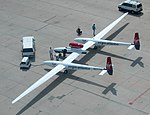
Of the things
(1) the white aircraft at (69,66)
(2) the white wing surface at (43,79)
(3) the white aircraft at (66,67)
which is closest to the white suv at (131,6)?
(1) the white aircraft at (69,66)

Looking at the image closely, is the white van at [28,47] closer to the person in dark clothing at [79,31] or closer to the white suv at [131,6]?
the person in dark clothing at [79,31]

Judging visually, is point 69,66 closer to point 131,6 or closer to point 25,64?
point 25,64

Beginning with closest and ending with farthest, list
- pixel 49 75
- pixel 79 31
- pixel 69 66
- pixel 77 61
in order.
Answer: pixel 49 75, pixel 69 66, pixel 77 61, pixel 79 31

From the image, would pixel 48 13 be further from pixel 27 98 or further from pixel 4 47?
pixel 27 98

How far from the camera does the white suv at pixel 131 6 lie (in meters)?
72.8

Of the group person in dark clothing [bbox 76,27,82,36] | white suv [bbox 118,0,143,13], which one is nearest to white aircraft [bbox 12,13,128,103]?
person in dark clothing [bbox 76,27,82,36]

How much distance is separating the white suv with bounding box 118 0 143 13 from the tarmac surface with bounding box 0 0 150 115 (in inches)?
43.3

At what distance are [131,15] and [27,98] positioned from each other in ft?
100

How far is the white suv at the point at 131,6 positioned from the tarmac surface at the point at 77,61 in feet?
3.61

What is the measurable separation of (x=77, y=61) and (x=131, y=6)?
19.9 metres

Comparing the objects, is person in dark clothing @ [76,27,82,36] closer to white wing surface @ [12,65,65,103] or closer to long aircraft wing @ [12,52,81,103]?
long aircraft wing @ [12,52,81,103]

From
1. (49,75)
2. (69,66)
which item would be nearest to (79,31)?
(69,66)

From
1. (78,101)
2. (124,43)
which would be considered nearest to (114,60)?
(124,43)

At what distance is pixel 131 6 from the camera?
73.4 m
